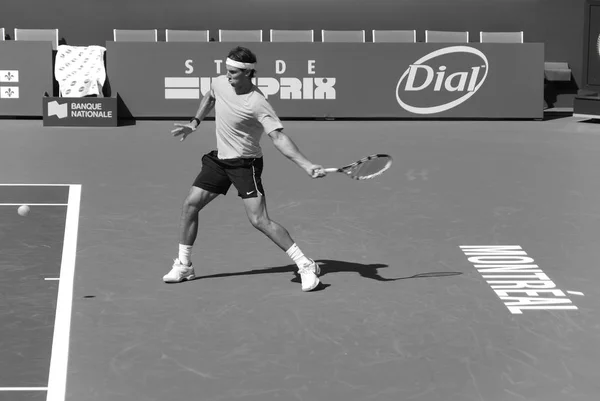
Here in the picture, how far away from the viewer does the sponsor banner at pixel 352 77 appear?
65.4 feet

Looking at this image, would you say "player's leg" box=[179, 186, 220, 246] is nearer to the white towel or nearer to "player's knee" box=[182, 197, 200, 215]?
"player's knee" box=[182, 197, 200, 215]

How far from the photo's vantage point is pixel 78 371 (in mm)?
7016

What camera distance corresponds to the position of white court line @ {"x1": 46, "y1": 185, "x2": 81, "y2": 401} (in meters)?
6.78

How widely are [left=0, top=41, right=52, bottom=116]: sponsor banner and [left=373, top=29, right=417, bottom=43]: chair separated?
7.33m

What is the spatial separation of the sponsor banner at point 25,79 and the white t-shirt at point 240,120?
1160cm

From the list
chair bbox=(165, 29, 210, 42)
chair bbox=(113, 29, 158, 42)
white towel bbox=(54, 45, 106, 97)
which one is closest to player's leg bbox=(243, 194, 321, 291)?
white towel bbox=(54, 45, 106, 97)

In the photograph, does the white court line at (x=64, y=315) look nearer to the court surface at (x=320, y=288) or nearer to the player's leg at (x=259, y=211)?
the court surface at (x=320, y=288)

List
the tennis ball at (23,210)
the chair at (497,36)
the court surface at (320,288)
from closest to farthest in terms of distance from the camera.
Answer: the court surface at (320,288) → the tennis ball at (23,210) → the chair at (497,36)

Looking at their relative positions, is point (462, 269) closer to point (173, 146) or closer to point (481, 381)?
point (481, 381)

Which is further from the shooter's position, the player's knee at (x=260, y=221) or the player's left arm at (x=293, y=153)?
the player's knee at (x=260, y=221)

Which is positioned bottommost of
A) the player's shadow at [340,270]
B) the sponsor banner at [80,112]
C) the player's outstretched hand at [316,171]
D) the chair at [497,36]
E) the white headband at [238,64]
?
the sponsor banner at [80,112]

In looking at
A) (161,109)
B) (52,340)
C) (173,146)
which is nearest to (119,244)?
(52,340)

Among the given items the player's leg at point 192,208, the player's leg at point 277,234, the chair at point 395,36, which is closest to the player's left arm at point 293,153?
the player's leg at point 277,234

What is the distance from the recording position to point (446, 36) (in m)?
23.6
